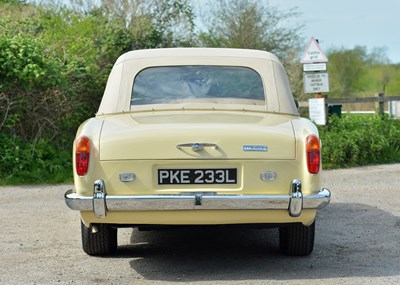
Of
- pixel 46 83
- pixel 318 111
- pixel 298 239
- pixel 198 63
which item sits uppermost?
pixel 198 63

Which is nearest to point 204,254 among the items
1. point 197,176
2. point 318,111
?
point 197,176

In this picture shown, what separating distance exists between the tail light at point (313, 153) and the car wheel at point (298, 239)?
2.10 feet

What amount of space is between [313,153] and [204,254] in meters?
1.59

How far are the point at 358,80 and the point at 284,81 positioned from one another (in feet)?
142

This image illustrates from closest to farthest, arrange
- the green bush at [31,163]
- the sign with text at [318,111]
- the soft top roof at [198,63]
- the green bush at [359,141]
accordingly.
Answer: the soft top roof at [198,63], the green bush at [31,163], the green bush at [359,141], the sign with text at [318,111]

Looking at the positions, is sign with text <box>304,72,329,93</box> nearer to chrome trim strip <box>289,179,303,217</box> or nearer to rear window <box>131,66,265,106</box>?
rear window <box>131,66,265,106</box>

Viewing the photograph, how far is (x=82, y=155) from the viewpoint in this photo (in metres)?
6.00

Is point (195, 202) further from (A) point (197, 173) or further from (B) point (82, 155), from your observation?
(B) point (82, 155)

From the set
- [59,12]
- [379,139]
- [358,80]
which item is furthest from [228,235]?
[358,80]

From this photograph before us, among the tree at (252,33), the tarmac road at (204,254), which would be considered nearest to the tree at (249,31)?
the tree at (252,33)

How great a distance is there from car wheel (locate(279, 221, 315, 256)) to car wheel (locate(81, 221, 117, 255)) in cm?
148

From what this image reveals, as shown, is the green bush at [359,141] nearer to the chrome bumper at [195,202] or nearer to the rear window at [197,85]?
the rear window at [197,85]

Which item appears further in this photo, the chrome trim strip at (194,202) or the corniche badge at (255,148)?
the corniche badge at (255,148)

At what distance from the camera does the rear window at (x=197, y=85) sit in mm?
6895
